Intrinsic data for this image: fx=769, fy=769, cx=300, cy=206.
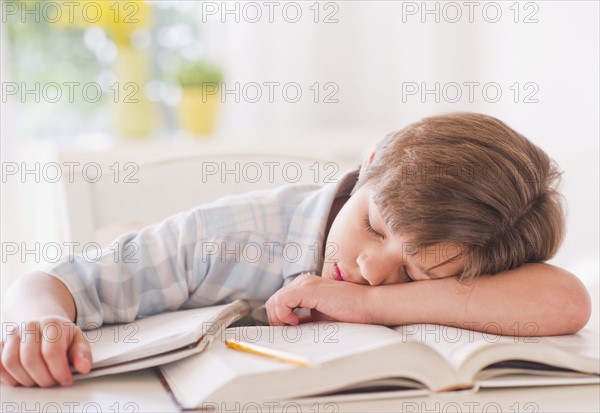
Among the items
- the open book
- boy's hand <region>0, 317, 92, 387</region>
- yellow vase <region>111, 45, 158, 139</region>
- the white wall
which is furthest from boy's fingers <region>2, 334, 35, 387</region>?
yellow vase <region>111, 45, 158, 139</region>

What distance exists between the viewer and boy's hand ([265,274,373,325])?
903mm

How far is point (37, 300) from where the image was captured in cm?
88

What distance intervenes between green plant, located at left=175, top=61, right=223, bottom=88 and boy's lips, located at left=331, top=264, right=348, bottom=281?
1527 mm

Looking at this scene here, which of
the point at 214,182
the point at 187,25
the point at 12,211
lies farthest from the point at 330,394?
the point at 187,25

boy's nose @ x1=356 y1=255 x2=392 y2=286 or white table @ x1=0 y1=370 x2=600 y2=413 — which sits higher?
boy's nose @ x1=356 y1=255 x2=392 y2=286

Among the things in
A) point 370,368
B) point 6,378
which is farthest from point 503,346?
point 6,378

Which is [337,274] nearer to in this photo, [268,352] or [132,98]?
[268,352]

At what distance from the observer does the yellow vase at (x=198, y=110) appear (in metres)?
2.43

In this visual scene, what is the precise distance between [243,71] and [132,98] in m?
0.38

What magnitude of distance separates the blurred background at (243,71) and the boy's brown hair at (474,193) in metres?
1.29

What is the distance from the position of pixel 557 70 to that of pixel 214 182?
33.3 inches

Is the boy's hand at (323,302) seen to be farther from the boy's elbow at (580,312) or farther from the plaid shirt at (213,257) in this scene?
the boy's elbow at (580,312)

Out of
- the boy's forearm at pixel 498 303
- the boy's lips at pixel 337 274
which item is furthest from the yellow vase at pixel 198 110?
the boy's forearm at pixel 498 303

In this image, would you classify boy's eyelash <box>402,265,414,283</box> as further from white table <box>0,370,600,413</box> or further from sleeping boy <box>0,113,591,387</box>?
white table <box>0,370,600,413</box>
